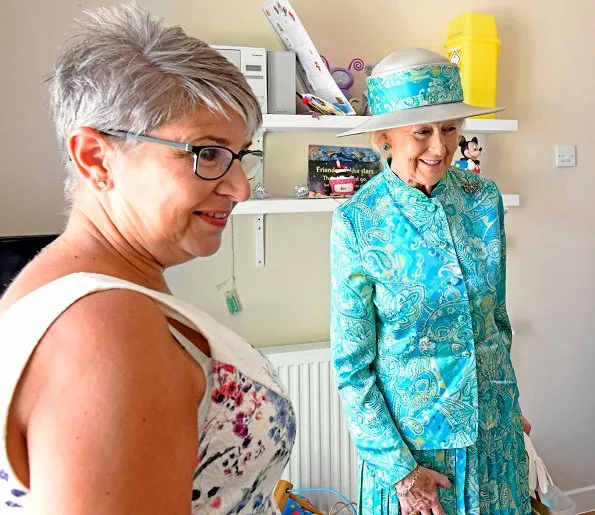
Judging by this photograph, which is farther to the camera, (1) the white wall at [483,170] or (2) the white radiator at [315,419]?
(2) the white radiator at [315,419]

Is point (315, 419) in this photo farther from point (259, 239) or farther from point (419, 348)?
point (419, 348)

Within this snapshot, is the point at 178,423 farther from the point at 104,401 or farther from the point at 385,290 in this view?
the point at 385,290

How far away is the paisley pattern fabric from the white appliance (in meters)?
0.75

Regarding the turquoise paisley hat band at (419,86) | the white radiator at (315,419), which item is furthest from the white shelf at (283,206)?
the turquoise paisley hat band at (419,86)

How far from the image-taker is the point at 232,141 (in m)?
0.65

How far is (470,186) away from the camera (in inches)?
53.3

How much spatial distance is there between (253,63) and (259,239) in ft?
2.00

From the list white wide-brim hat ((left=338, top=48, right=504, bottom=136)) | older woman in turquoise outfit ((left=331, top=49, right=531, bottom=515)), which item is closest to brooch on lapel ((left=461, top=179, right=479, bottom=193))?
older woman in turquoise outfit ((left=331, top=49, right=531, bottom=515))

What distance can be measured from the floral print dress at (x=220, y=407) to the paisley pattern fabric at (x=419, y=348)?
55 cm

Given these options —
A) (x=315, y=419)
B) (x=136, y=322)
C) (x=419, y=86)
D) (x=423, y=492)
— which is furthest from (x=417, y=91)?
(x=315, y=419)

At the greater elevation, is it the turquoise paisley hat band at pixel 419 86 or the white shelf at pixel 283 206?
the turquoise paisley hat band at pixel 419 86

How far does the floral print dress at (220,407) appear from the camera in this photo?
1.52ft

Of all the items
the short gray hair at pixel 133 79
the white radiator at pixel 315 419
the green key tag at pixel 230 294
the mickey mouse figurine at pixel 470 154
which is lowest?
the white radiator at pixel 315 419

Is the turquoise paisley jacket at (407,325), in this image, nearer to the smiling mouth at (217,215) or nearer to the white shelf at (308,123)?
the smiling mouth at (217,215)
